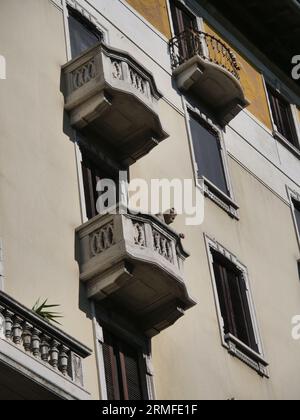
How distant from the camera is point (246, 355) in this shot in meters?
28.6

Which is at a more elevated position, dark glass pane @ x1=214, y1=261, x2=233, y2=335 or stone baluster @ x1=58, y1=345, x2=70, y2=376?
dark glass pane @ x1=214, y1=261, x2=233, y2=335

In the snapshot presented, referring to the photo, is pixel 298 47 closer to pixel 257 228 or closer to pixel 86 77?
pixel 257 228

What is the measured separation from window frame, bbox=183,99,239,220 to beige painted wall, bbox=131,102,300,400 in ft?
0.67

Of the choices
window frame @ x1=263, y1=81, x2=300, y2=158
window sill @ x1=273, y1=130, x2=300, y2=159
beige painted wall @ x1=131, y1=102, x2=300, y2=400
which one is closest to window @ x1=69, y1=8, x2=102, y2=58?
beige painted wall @ x1=131, y1=102, x2=300, y2=400

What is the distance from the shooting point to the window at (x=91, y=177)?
1047 inches

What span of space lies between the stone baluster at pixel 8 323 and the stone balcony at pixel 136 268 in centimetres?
414

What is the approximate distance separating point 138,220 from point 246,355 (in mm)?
4693

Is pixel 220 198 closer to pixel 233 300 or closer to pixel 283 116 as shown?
pixel 233 300

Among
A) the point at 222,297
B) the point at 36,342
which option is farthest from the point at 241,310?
the point at 36,342

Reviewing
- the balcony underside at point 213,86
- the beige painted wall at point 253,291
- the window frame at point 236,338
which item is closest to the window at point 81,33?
the beige painted wall at point 253,291

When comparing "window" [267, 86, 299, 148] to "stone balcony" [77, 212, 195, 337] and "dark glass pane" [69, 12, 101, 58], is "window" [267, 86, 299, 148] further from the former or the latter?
"stone balcony" [77, 212, 195, 337]

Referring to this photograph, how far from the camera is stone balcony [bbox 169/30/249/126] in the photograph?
3256cm

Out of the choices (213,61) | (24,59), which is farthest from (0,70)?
(213,61)

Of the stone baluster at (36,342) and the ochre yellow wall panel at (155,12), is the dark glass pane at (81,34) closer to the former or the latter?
the ochre yellow wall panel at (155,12)
